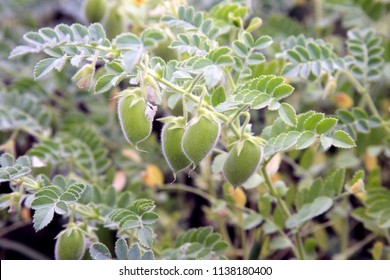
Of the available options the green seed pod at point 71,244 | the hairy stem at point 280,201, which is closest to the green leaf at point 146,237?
the green seed pod at point 71,244

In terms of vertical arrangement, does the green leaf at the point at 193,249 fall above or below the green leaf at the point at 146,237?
below

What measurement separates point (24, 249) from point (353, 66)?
89 cm

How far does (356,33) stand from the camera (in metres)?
1.26

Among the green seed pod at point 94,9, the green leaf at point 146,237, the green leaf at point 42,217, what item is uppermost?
the green seed pod at point 94,9

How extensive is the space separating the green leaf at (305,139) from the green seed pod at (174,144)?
0.54ft

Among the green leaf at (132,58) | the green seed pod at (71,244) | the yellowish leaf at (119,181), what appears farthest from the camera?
the yellowish leaf at (119,181)

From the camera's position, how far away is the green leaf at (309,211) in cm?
108

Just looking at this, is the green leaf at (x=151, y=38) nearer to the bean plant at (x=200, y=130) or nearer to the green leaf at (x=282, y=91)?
the bean plant at (x=200, y=130)

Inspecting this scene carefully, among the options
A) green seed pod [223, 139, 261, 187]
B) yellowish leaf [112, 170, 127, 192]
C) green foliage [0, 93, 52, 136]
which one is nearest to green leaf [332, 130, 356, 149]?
green seed pod [223, 139, 261, 187]

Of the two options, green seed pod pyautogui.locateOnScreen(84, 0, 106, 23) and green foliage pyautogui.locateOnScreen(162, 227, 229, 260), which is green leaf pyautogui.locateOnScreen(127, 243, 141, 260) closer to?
green foliage pyautogui.locateOnScreen(162, 227, 229, 260)

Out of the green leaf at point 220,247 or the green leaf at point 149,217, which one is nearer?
the green leaf at point 149,217

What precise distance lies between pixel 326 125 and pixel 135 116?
0.94 feet

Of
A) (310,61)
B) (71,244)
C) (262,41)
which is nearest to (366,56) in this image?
(310,61)

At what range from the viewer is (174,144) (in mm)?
871
